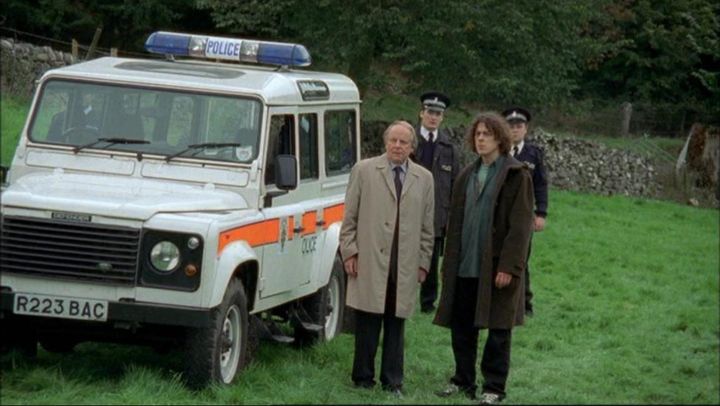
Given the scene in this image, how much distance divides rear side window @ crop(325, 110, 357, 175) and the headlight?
3.31 m

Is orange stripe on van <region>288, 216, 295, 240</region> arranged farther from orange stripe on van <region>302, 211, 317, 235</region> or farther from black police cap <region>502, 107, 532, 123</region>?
black police cap <region>502, 107, 532, 123</region>

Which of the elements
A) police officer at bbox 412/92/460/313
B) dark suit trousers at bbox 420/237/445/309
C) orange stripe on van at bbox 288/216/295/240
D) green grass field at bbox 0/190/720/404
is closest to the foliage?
green grass field at bbox 0/190/720/404

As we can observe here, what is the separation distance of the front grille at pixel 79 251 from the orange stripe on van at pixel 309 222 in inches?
98.9

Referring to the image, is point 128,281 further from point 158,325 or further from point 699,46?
point 699,46

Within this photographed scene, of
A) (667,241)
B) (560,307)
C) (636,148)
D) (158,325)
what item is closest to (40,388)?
(158,325)

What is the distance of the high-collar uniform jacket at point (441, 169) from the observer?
49.1 feet

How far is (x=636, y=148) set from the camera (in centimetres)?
3834

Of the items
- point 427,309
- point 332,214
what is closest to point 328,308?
point 332,214

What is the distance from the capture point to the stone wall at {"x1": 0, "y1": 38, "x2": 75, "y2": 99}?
19.0 meters

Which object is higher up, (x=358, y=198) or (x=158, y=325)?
(x=358, y=198)

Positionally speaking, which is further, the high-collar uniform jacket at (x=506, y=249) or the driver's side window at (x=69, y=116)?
the driver's side window at (x=69, y=116)

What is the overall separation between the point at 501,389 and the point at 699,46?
31.0m

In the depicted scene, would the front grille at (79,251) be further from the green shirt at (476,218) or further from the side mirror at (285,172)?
the green shirt at (476,218)

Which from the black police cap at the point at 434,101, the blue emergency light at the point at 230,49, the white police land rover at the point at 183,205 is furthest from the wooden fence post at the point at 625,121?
the blue emergency light at the point at 230,49
